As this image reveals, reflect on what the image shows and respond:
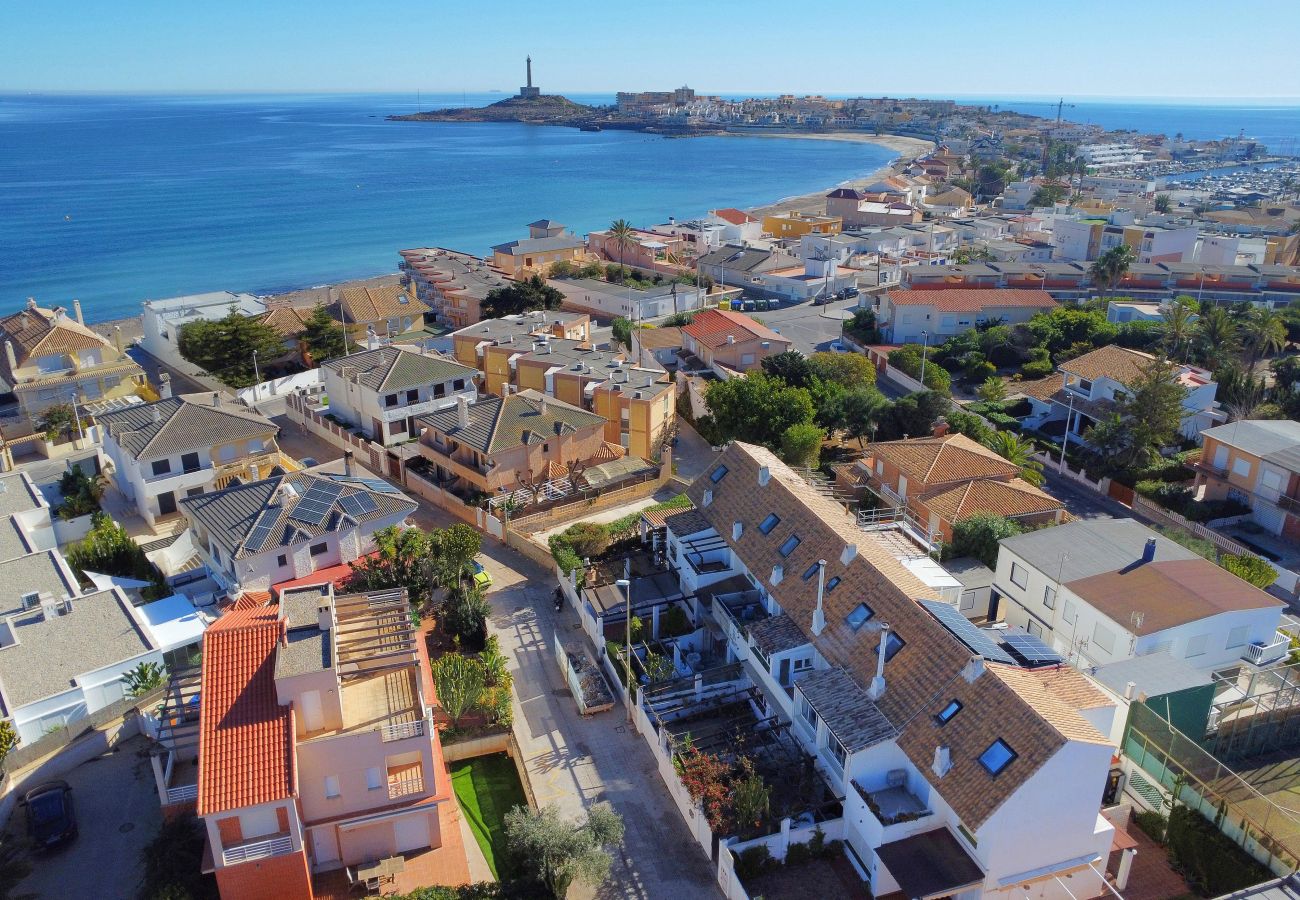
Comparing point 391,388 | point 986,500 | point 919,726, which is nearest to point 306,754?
point 919,726

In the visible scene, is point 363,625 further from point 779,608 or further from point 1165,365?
point 1165,365

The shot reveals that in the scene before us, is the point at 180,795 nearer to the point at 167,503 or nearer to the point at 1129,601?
the point at 167,503

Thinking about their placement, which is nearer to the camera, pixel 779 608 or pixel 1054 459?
pixel 779 608

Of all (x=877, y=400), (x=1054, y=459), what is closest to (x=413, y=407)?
(x=877, y=400)

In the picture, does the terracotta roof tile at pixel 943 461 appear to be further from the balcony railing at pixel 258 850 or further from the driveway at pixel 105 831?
the driveway at pixel 105 831

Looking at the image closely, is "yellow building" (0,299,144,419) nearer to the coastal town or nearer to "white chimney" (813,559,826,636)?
the coastal town

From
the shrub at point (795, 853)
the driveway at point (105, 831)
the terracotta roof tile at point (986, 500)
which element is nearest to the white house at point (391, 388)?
the driveway at point (105, 831)

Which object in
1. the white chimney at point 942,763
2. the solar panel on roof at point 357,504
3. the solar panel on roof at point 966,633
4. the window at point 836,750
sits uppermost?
the solar panel on roof at point 966,633
